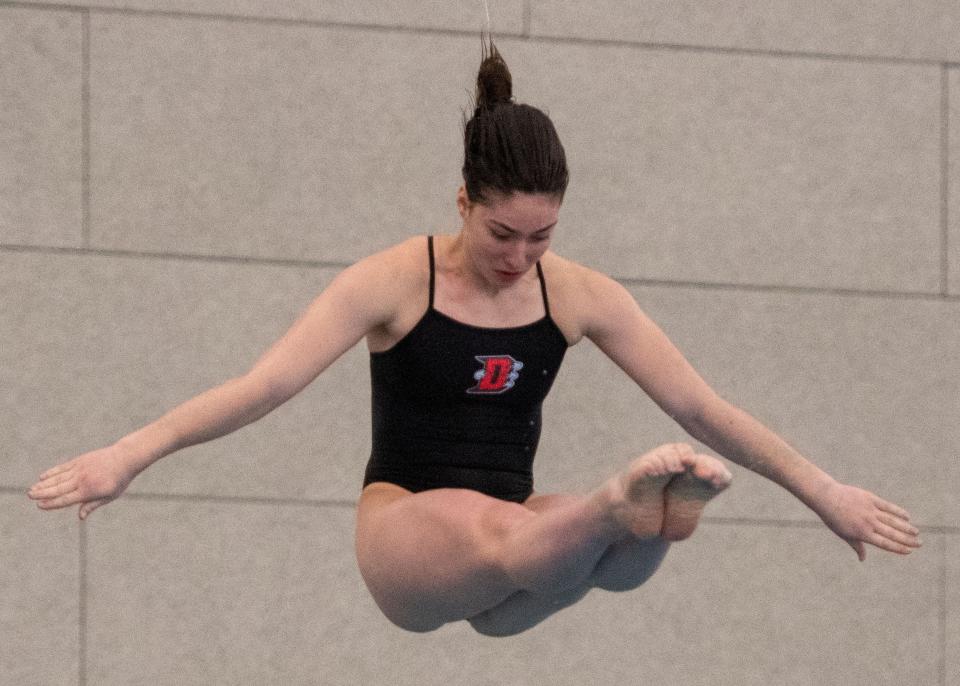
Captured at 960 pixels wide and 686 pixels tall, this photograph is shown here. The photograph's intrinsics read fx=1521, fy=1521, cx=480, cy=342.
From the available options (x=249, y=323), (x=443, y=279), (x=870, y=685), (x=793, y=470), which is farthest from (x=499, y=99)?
(x=870, y=685)

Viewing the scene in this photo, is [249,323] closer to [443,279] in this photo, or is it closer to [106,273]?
[106,273]

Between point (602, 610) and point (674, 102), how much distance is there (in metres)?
1.47

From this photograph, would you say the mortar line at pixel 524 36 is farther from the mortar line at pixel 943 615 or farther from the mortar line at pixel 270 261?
the mortar line at pixel 943 615

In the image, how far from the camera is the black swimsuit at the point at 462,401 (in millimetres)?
2855

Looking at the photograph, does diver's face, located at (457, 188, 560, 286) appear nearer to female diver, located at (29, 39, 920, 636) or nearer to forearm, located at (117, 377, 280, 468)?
female diver, located at (29, 39, 920, 636)

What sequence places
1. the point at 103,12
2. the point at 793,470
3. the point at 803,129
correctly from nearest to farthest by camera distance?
1. the point at 793,470
2. the point at 103,12
3. the point at 803,129

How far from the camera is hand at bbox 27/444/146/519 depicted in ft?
8.06

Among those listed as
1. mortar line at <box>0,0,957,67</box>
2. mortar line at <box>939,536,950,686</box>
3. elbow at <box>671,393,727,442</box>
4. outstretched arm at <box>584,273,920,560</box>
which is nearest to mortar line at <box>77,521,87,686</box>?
mortar line at <box>0,0,957,67</box>

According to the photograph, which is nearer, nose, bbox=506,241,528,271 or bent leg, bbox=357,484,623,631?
bent leg, bbox=357,484,623,631

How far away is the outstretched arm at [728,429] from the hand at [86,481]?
3.11 ft

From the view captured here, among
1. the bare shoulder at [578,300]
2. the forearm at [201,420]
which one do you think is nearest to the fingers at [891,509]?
the bare shoulder at [578,300]

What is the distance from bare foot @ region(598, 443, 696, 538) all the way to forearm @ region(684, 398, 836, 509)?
0.58m

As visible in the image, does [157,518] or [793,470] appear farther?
[157,518]

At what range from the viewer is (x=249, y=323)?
13.8ft
